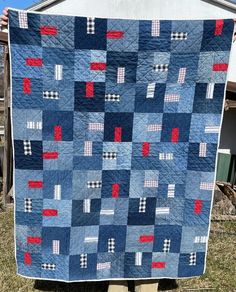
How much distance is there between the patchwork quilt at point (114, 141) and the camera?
2.09m

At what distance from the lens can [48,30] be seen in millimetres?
2033

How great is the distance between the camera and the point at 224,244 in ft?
13.3

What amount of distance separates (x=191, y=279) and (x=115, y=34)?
245cm

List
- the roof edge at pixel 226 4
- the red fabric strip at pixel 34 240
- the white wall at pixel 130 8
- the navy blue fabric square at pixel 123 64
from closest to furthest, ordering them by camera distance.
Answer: the navy blue fabric square at pixel 123 64 → the red fabric strip at pixel 34 240 → the white wall at pixel 130 8 → the roof edge at pixel 226 4

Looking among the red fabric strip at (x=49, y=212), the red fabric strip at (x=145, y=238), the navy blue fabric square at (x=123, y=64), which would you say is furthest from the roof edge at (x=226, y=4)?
the red fabric strip at (x=49, y=212)

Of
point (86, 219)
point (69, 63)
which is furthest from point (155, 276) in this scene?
point (69, 63)

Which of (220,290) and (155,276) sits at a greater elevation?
(155,276)

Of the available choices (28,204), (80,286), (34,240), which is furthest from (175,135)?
(80,286)

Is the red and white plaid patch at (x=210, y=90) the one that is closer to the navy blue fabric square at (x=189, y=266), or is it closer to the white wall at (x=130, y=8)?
the navy blue fabric square at (x=189, y=266)

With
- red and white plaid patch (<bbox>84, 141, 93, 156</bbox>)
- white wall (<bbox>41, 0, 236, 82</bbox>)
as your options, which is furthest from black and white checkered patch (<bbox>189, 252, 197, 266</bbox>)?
white wall (<bbox>41, 0, 236, 82</bbox>)

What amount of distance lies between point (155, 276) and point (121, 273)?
0.87 feet

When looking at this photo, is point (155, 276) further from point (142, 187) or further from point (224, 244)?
point (224, 244)

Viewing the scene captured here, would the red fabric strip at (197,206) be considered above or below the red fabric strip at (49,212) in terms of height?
above

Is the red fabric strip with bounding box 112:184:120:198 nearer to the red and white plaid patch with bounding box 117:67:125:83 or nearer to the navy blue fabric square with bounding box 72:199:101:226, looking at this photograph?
the navy blue fabric square with bounding box 72:199:101:226
